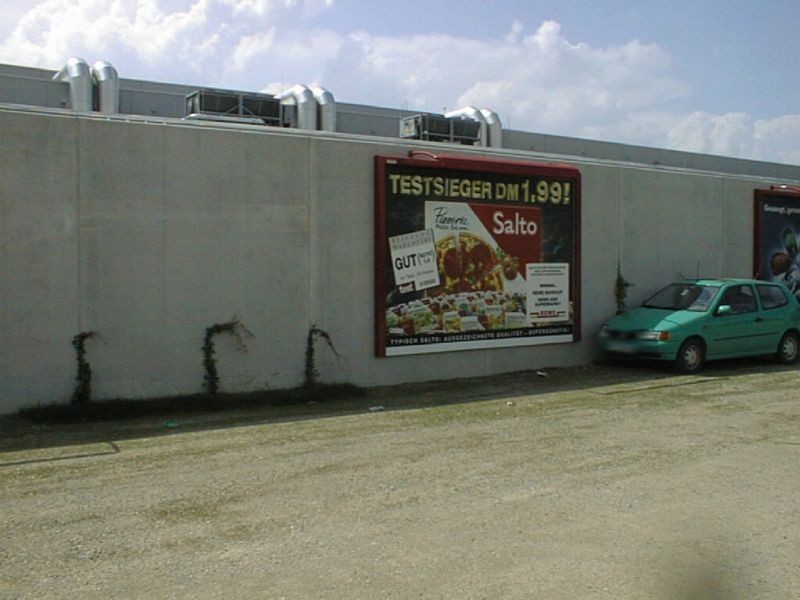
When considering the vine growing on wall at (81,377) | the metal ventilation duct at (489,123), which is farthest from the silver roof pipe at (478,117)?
the vine growing on wall at (81,377)

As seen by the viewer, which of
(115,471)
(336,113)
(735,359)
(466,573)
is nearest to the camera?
(466,573)

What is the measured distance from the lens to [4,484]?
7.09 m

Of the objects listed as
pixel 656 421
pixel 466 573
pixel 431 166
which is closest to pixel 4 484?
pixel 466 573

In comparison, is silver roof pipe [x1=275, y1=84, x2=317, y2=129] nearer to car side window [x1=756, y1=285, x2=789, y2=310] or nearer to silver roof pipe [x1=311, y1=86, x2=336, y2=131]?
silver roof pipe [x1=311, y1=86, x2=336, y2=131]

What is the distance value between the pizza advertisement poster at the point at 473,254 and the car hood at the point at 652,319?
0.80m

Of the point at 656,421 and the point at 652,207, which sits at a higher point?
the point at 652,207

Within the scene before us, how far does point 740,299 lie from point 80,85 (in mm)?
12423

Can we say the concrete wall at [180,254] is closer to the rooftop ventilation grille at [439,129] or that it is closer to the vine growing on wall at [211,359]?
the vine growing on wall at [211,359]

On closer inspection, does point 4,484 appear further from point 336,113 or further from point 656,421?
point 336,113

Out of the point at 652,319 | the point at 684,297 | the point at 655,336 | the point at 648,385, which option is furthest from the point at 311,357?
the point at 684,297

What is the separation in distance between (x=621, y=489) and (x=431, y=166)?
7.35 meters

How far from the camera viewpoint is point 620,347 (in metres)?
14.7

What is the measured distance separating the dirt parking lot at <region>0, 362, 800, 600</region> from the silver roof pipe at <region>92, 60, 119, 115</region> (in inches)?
325

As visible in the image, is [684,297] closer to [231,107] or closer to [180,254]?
[231,107]
